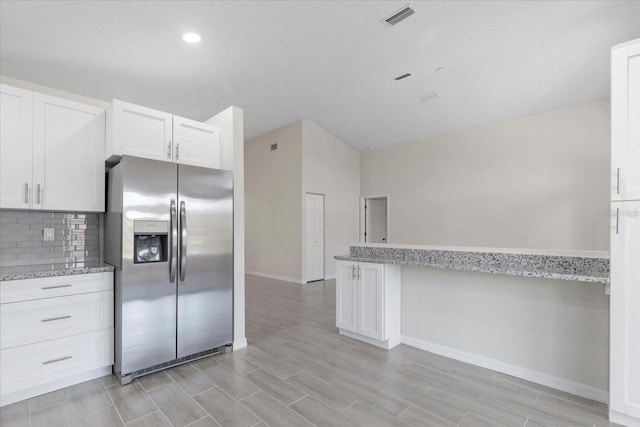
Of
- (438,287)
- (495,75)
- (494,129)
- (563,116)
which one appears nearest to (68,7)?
(438,287)

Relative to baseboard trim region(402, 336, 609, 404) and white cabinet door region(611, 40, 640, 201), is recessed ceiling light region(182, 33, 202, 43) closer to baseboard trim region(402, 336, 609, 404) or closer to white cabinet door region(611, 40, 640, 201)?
white cabinet door region(611, 40, 640, 201)

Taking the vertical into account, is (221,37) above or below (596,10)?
below

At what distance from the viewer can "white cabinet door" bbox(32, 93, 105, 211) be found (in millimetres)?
2615

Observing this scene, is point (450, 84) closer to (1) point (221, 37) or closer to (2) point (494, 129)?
(2) point (494, 129)

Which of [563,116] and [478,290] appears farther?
[563,116]

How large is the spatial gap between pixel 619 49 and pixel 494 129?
4.68m

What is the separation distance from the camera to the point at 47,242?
2.91m

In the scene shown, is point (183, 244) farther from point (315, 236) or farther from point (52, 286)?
point (315, 236)

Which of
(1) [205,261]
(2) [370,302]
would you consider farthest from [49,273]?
(2) [370,302]

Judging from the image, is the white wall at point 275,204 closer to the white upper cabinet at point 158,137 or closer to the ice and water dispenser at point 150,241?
the white upper cabinet at point 158,137

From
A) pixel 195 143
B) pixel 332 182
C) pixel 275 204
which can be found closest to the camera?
pixel 195 143

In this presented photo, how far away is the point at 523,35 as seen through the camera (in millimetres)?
3947

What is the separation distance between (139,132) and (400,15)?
2.94 metres

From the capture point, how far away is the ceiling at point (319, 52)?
3193 millimetres
